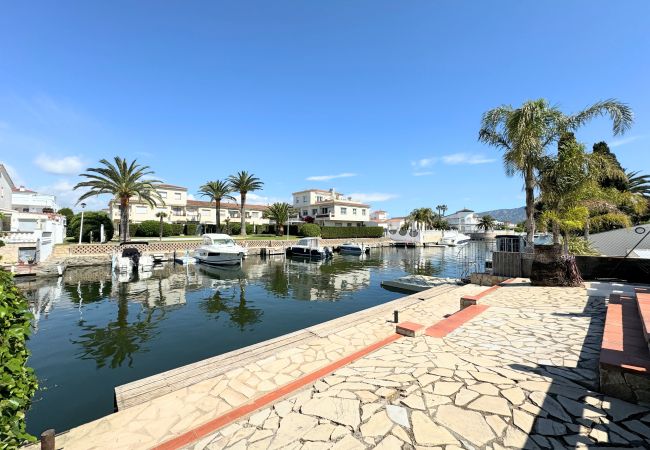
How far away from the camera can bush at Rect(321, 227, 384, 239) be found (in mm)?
56500

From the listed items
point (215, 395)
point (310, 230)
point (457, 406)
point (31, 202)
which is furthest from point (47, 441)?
point (31, 202)

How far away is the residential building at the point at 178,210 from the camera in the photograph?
54.0 m

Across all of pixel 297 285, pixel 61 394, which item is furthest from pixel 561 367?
pixel 297 285

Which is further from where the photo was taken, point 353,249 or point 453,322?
point 353,249

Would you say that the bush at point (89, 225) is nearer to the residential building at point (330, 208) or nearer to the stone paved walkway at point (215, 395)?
the stone paved walkway at point (215, 395)

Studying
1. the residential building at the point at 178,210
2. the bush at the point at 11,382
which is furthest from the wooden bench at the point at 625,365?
the residential building at the point at 178,210

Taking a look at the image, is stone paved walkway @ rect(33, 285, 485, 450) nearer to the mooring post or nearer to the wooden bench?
the mooring post

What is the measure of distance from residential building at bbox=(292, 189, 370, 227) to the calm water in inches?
1789

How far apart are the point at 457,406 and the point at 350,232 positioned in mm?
55912

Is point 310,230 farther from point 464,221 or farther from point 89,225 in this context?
point 464,221

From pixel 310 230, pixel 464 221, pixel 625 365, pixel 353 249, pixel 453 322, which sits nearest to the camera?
pixel 625 365

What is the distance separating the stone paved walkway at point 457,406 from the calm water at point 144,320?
4.73m

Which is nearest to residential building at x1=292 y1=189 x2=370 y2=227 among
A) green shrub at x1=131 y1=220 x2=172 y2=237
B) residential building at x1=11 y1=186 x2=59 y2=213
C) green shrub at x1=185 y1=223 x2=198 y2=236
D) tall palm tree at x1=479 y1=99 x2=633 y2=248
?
green shrub at x1=185 y1=223 x2=198 y2=236

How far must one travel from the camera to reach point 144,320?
39.4 feet
